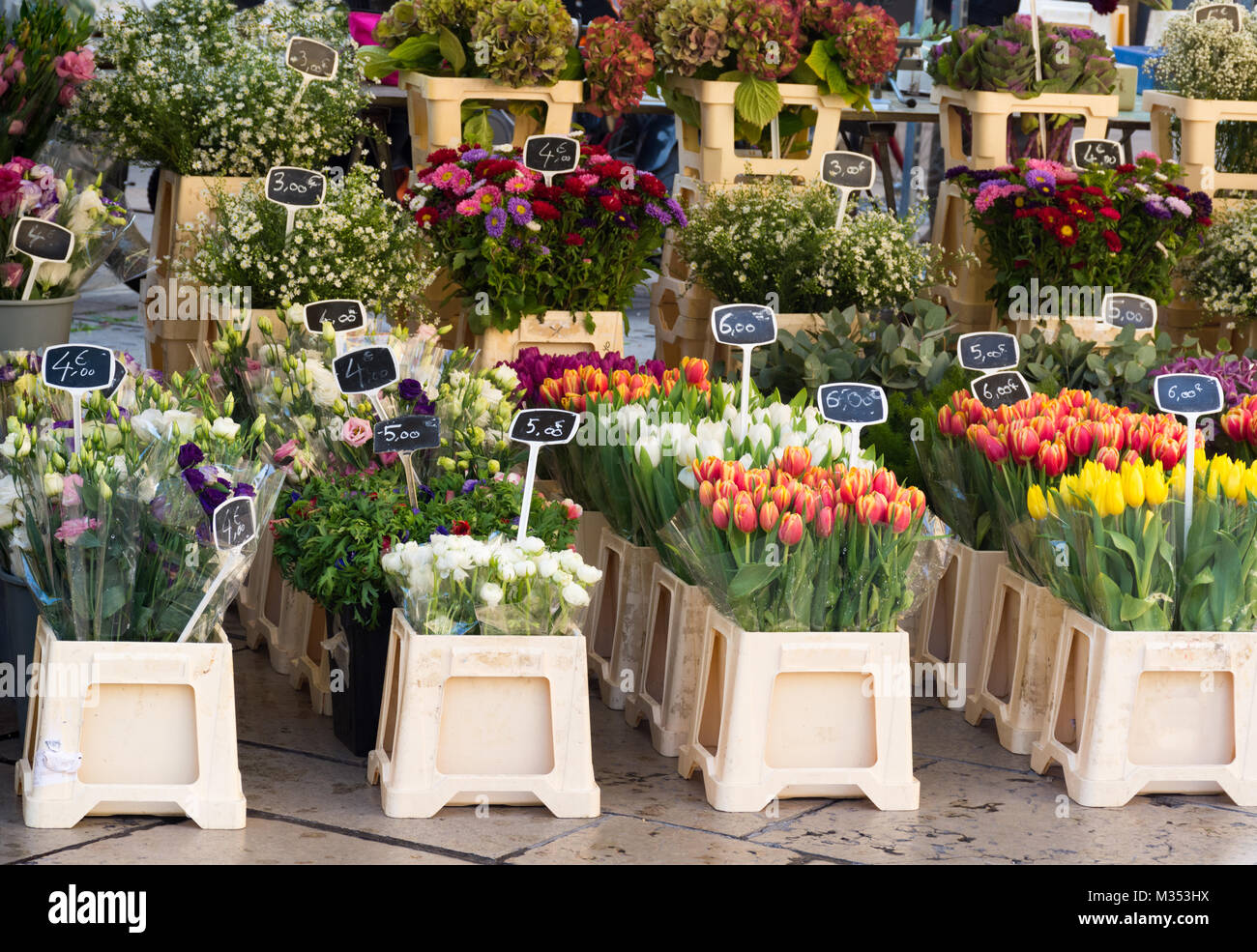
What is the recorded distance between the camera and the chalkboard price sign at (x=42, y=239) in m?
3.53

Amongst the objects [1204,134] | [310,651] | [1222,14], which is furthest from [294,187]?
[1222,14]

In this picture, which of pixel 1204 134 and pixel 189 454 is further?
pixel 1204 134

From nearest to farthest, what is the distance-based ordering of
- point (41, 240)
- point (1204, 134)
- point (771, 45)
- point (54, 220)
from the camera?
point (41, 240), point (54, 220), point (771, 45), point (1204, 134)

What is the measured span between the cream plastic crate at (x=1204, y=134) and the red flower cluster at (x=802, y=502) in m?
2.65

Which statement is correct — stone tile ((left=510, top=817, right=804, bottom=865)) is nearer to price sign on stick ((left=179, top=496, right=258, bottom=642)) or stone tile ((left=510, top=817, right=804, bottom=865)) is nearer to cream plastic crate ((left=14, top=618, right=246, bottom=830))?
cream plastic crate ((left=14, top=618, right=246, bottom=830))

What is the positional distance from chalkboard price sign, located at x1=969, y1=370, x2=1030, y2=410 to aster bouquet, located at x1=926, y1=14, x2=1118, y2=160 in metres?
1.77

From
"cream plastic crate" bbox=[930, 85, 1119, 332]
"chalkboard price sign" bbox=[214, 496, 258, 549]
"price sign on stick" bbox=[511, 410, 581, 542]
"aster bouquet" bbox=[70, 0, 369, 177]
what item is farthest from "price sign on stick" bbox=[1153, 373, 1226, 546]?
"aster bouquet" bbox=[70, 0, 369, 177]

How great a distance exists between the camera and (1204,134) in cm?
497

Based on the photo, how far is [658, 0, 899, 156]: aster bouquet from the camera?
4.56 meters

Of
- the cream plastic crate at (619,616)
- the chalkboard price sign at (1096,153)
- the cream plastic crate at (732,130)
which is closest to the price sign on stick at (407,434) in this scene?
the cream plastic crate at (619,616)

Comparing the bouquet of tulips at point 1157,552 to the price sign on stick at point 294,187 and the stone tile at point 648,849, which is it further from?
the price sign on stick at point 294,187

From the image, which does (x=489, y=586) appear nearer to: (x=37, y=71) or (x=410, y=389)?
(x=410, y=389)

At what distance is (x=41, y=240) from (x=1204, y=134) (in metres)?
3.37

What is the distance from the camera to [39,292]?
12.3 ft
